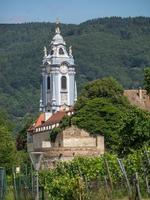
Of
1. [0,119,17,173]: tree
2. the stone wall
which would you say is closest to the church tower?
the stone wall

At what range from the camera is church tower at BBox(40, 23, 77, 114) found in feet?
545

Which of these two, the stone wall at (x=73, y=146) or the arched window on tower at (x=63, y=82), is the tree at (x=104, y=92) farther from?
the arched window on tower at (x=63, y=82)

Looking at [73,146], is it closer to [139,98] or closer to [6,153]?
[6,153]

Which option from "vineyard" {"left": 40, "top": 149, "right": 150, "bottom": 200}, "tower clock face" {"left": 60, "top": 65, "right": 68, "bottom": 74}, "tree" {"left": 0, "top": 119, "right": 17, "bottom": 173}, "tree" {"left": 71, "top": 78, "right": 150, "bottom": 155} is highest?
"tower clock face" {"left": 60, "top": 65, "right": 68, "bottom": 74}

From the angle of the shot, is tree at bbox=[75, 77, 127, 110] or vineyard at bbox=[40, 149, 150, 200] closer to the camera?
vineyard at bbox=[40, 149, 150, 200]

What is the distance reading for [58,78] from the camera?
16662 centimetres

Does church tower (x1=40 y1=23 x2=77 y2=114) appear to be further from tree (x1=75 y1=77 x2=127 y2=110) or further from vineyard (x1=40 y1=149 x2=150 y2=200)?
vineyard (x1=40 y1=149 x2=150 y2=200)

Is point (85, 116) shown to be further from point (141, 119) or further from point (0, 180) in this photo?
point (0, 180)

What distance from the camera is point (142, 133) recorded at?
136 ft

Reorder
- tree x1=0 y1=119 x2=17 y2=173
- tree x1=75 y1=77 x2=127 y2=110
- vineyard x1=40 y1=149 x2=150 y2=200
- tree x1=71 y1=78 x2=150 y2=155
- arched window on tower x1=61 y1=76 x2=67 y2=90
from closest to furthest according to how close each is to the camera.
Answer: vineyard x1=40 y1=149 x2=150 y2=200, tree x1=0 y1=119 x2=17 y2=173, tree x1=71 y1=78 x2=150 y2=155, tree x1=75 y1=77 x2=127 y2=110, arched window on tower x1=61 y1=76 x2=67 y2=90

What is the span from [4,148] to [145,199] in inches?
1718

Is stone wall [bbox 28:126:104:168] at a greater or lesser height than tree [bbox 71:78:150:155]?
lesser

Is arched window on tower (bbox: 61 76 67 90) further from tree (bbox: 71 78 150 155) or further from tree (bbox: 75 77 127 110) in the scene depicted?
tree (bbox: 75 77 127 110)

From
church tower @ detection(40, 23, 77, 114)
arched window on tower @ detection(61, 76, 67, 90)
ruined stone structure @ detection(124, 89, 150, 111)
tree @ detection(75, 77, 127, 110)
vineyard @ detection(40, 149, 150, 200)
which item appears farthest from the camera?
arched window on tower @ detection(61, 76, 67, 90)
